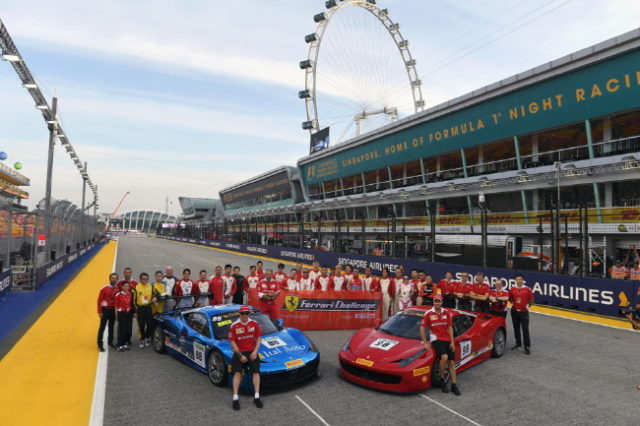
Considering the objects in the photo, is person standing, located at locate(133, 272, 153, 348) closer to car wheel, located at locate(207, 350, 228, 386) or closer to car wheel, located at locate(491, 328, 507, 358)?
car wheel, located at locate(207, 350, 228, 386)

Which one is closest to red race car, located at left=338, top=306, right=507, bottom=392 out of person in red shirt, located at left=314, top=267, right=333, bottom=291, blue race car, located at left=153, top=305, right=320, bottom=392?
blue race car, located at left=153, top=305, right=320, bottom=392

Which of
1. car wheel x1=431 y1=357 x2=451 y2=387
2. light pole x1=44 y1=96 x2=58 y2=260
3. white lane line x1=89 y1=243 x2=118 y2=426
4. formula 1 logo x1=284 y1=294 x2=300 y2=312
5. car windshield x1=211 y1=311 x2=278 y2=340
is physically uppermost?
light pole x1=44 y1=96 x2=58 y2=260

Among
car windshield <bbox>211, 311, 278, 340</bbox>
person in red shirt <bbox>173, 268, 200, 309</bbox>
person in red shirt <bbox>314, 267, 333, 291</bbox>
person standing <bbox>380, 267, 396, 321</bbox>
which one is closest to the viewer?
car windshield <bbox>211, 311, 278, 340</bbox>

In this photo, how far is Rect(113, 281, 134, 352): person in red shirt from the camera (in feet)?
29.0

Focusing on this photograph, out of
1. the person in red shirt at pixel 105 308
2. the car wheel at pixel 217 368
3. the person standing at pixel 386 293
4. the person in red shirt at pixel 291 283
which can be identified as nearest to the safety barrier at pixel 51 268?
the person in red shirt at pixel 105 308

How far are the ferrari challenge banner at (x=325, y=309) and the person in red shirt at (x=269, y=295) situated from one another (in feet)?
0.36

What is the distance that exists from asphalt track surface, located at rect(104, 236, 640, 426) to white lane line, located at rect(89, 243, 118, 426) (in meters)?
0.09

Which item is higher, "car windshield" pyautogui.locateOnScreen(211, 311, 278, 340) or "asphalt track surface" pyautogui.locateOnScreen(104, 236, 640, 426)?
"car windshield" pyautogui.locateOnScreen(211, 311, 278, 340)

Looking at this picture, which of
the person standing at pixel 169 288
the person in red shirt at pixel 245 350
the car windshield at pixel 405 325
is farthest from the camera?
the person standing at pixel 169 288

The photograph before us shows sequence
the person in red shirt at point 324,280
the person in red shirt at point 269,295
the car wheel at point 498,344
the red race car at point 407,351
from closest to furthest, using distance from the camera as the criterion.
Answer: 1. the red race car at point 407,351
2. the car wheel at point 498,344
3. the person in red shirt at point 269,295
4. the person in red shirt at point 324,280

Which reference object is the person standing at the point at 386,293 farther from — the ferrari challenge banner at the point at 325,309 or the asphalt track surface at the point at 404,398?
the asphalt track surface at the point at 404,398

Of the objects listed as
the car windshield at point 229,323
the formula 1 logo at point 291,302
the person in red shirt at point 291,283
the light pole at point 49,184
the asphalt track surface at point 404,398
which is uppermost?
the light pole at point 49,184

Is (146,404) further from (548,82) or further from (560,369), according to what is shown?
(548,82)

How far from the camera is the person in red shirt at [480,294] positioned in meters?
10.0
